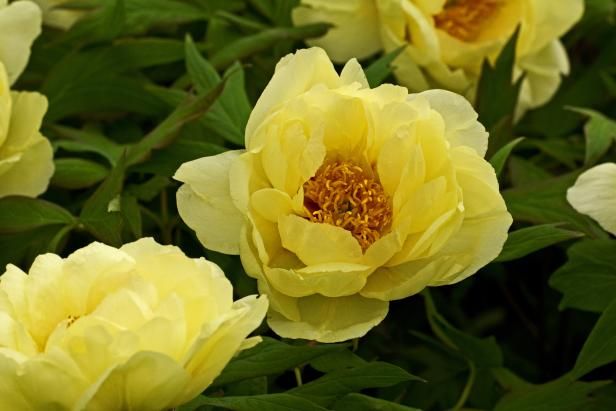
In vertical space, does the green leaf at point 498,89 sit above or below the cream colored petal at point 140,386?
below

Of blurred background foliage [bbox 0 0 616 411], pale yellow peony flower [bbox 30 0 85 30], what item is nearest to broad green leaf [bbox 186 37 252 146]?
blurred background foliage [bbox 0 0 616 411]

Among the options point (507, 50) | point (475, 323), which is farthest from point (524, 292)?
point (507, 50)

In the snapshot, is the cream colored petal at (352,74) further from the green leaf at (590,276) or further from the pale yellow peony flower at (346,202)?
the green leaf at (590,276)

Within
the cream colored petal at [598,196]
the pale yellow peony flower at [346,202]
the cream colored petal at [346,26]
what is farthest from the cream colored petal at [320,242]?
the cream colored petal at [346,26]

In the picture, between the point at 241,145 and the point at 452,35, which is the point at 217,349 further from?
the point at 452,35

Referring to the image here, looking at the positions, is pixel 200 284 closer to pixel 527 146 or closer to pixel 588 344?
pixel 588 344
